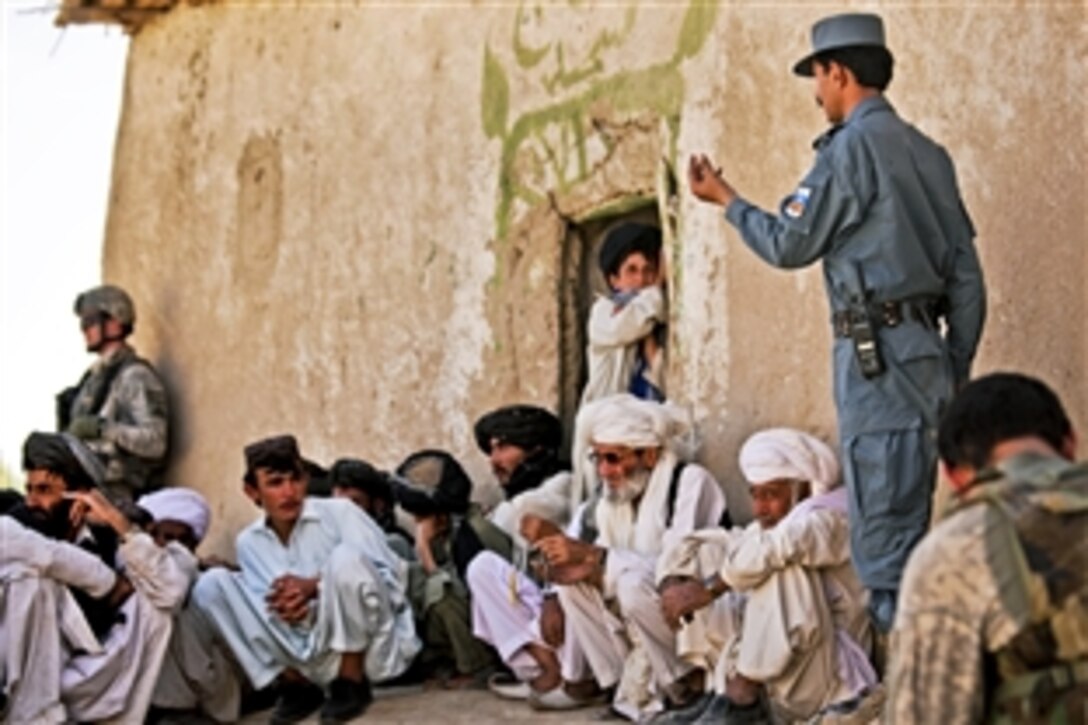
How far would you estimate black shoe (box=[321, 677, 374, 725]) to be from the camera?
7.70 metres

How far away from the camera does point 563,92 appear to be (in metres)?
8.89

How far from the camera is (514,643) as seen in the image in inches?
300

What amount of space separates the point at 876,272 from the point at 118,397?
6122mm

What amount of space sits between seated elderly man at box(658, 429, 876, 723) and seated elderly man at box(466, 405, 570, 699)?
871 mm

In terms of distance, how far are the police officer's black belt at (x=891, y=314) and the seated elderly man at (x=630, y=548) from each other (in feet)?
4.77

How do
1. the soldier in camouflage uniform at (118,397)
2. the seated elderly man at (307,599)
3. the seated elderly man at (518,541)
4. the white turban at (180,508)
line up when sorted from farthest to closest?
the soldier in camouflage uniform at (118,397) → the white turban at (180,508) → the seated elderly man at (307,599) → the seated elderly man at (518,541)

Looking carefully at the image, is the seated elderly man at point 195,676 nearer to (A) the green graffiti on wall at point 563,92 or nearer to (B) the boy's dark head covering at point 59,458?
(B) the boy's dark head covering at point 59,458

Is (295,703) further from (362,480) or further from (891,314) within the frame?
(891,314)

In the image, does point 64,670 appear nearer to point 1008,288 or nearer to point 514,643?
point 514,643

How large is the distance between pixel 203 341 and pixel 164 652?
3.69 metres

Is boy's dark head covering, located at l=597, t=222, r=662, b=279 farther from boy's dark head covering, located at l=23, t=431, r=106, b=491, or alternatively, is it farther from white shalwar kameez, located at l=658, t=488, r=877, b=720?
boy's dark head covering, located at l=23, t=431, r=106, b=491

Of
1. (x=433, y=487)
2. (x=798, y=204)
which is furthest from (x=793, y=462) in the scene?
(x=433, y=487)

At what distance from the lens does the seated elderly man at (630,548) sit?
23.0 ft

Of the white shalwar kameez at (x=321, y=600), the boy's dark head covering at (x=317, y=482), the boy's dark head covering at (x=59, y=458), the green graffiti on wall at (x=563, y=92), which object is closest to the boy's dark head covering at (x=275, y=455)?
the white shalwar kameez at (x=321, y=600)
